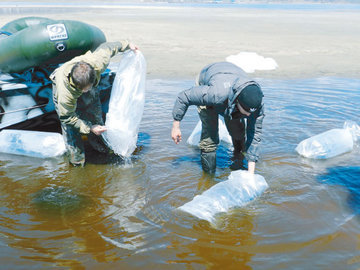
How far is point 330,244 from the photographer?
9.08 ft

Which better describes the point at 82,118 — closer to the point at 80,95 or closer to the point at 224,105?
the point at 80,95

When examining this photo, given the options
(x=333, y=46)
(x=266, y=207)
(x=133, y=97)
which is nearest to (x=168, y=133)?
(x=133, y=97)

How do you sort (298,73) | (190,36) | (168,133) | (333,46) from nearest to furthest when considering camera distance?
(168,133) < (298,73) < (333,46) < (190,36)

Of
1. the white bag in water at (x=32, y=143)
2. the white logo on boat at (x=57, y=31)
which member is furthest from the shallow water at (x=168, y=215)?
the white logo on boat at (x=57, y=31)

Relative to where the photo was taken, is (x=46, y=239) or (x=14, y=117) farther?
(x=14, y=117)

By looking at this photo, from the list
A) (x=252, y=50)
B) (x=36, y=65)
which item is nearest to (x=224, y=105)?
(x=36, y=65)

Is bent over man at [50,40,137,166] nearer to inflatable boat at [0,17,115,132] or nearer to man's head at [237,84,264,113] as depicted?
inflatable boat at [0,17,115,132]

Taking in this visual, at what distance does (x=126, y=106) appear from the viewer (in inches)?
165

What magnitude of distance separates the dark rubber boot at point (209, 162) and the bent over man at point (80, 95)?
117 cm

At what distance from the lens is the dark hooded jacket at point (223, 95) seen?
3078 mm

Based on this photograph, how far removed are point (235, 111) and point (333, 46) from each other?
461 inches

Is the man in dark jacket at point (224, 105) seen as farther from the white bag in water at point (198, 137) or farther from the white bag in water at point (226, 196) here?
the white bag in water at point (198, 137)

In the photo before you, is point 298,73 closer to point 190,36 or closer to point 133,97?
point 133,97

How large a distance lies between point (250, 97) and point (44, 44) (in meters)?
2.75
